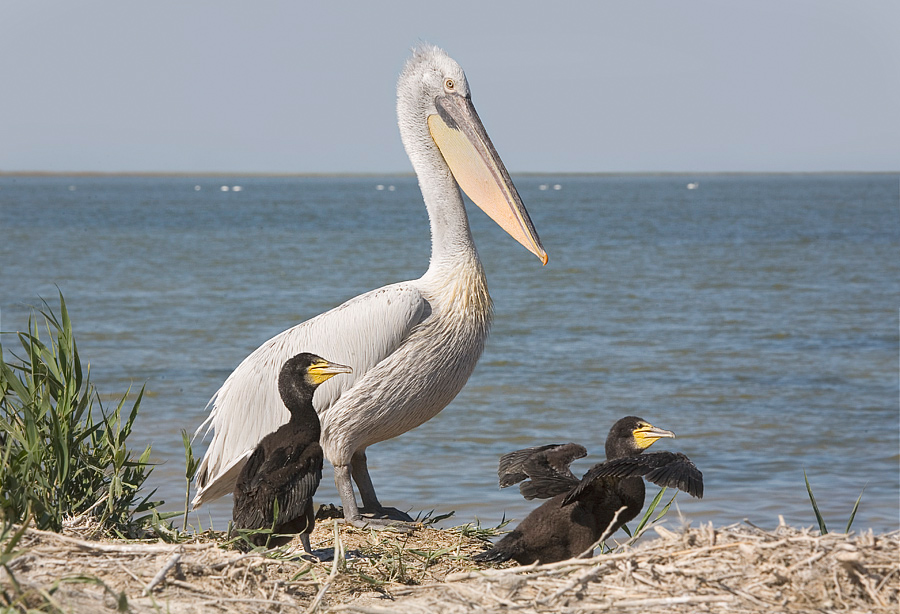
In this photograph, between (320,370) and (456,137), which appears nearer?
(320,370)

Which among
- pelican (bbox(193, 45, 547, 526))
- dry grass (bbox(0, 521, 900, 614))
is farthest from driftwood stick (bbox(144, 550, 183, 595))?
pelican (bbox(193, 45, 547, 526))

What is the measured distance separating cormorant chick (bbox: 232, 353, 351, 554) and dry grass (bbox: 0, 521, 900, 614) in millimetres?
480

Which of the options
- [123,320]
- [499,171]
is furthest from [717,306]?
[499,171]

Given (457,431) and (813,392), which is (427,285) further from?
(813,392)

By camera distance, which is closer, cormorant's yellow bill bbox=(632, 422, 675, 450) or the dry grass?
the dry grass

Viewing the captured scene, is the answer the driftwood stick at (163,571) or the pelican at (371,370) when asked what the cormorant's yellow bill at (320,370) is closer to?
the pelican at (371,370)

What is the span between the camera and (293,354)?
4.32 m

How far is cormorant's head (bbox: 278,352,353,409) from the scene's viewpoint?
365 cm

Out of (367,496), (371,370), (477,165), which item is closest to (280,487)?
(371,370)

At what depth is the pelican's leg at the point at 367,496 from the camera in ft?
14.7

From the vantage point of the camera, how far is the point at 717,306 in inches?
633

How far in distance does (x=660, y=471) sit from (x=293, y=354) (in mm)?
1737

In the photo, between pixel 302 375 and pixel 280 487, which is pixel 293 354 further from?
pixel 280 487

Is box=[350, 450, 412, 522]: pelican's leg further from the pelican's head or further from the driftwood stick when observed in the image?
the driftwood stick
